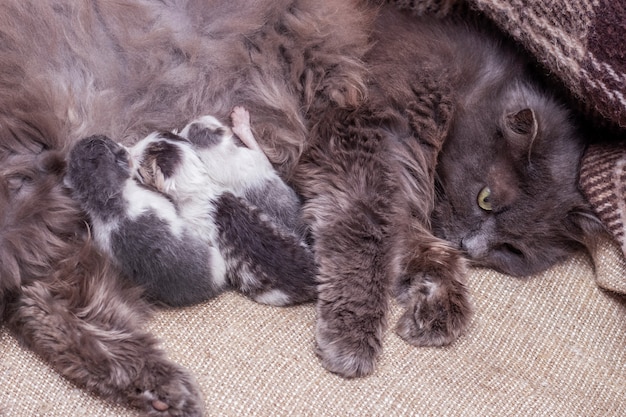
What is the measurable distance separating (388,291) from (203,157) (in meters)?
0.64

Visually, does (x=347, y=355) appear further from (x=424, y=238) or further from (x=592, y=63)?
(x=592, y=63)

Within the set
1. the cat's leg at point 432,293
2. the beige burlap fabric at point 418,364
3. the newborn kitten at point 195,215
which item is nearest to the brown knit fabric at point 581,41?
the beige burlap fabric at point 418,364

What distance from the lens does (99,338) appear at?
1.64 m

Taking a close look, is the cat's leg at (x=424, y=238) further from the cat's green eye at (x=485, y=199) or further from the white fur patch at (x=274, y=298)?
the white fur patch at (x=274, y=298)

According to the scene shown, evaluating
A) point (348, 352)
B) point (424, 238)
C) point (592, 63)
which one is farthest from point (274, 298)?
point (592, 63)

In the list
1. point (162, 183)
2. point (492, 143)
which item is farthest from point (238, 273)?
point (492, 143)

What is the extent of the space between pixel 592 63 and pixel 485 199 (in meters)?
0.48

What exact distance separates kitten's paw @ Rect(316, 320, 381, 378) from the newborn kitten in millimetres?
147

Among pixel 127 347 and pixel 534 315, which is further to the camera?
pixel 534 315

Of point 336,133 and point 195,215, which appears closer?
point 195,215

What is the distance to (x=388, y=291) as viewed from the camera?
75.3 inches

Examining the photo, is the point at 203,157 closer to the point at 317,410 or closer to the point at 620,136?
the point at 317,410

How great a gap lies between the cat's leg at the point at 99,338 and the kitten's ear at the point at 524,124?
3.64 ft

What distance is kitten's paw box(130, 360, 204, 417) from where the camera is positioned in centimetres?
157
